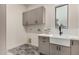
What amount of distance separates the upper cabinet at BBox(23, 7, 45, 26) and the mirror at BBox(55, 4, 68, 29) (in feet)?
1.05

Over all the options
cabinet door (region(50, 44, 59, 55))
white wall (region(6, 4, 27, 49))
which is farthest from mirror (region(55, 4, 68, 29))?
white wall (region(6, 4, 27, 49))

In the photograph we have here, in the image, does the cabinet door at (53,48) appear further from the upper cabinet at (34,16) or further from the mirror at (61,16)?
the upper cabinet at (34,16)

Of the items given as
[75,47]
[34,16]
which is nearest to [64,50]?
[75,47]

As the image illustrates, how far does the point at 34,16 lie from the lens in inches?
82.7

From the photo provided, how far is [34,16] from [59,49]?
3.19 ft

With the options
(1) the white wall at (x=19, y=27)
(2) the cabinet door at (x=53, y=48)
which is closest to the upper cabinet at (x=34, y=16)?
(1) the white wall at (x=19, y=27)

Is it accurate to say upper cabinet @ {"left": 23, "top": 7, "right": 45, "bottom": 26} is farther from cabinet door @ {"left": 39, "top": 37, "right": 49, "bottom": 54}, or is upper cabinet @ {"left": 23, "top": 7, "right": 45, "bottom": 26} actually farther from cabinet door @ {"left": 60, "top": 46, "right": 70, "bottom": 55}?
cabinet door @ {"left": 60, "top": 46, "right": 70, "bottom": 55}

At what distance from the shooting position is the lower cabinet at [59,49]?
1.54m

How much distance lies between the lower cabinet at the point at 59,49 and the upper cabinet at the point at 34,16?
2.02ft

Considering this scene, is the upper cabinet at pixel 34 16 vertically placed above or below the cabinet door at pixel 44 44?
above

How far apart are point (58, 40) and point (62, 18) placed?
536mm

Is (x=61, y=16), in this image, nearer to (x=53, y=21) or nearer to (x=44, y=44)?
(x=53, y=21)
